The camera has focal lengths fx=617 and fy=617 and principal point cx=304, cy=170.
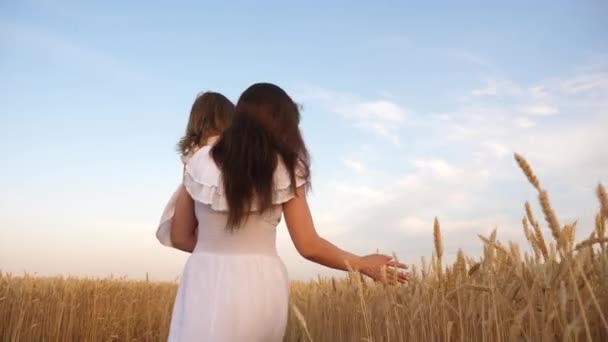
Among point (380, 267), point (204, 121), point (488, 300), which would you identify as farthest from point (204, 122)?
point (488, 300)

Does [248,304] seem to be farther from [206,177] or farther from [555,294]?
[555,294]

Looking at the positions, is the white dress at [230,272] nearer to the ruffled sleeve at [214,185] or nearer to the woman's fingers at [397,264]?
the ruffled sleeve at [214,185]

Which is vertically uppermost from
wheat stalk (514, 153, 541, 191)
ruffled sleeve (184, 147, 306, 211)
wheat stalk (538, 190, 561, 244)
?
ruffled sleeve (184, 147, 306, 211)

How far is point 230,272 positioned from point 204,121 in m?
1.53

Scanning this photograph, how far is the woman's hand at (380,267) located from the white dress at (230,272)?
0.38 metres

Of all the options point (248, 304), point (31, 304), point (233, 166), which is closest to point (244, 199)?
point (233, 166)

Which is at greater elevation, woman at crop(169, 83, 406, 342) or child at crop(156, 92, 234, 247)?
child at crop(156, 92, 234, 247)

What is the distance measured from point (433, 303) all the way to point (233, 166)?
36.3 inches

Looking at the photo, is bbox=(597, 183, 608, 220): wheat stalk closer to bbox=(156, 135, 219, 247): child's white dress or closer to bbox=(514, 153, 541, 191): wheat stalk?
bbox=(514, 153, 541, 191): wheat stalk

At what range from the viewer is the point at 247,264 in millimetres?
2359

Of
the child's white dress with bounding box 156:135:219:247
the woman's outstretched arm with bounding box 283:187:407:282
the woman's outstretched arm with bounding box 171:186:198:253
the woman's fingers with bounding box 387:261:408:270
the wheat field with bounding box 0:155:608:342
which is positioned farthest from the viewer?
the child's white dress with bounding box 156:135:219:247

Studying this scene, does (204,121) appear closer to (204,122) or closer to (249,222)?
(204,122)

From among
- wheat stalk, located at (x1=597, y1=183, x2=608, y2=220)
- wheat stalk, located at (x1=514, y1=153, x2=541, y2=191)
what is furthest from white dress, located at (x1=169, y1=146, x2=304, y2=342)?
wheat stalk, located at (x1=597, y1=183, x2=608, y2=220)

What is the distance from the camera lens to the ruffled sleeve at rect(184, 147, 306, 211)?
231 centimetres
